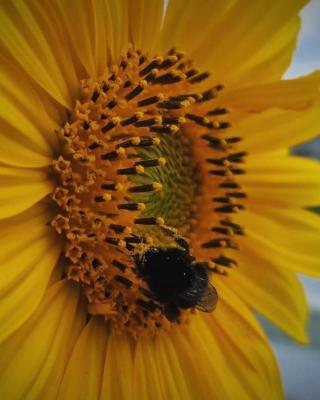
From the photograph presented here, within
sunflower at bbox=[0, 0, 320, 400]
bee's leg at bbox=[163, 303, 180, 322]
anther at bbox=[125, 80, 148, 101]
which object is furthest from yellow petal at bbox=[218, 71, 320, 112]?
bee's leg at bbox=[163, 303, 180, 322]

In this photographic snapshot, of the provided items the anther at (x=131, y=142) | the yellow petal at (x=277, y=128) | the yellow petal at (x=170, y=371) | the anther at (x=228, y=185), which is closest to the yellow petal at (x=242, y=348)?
the yellow petal at (x=170, y=371)

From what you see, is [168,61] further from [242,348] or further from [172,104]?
[242,348]

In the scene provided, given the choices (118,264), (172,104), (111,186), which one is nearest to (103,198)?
(111,186)

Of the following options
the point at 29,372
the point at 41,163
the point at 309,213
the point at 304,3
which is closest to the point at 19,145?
the point at 41,163

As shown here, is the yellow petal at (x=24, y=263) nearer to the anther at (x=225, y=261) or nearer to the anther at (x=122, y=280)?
the anther at (x=122, y=280)

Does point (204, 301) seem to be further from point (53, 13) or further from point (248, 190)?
point (53, 13)

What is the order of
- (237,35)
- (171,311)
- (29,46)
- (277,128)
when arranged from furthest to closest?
(277,128), (237,35), (171,311), (29,46)

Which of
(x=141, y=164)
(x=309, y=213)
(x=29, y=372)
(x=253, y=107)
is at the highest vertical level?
(x=253, y=107)
